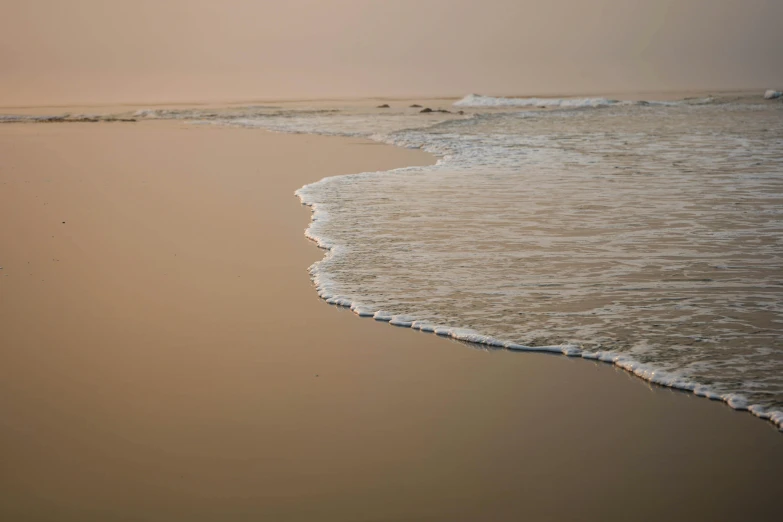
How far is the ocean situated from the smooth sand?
300 mm

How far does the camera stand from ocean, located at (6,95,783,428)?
4.15m

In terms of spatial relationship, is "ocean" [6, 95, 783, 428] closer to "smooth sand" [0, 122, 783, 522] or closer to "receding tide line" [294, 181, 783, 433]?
"receding tide line" [294, 181, 783, 433]

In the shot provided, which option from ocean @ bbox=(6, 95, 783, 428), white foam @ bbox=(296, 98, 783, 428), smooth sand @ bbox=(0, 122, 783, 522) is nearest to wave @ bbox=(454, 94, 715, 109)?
ocean @ bbox=(6, 95, 783, 428)

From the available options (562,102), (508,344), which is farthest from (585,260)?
(562,102)

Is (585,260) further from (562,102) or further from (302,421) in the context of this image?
(562,102)

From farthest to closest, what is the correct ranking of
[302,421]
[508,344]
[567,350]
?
[508,344] < [567,350] < [302,421]

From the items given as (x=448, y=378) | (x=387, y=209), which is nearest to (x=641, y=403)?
(x=448, y=378)

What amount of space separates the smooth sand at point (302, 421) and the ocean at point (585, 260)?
0.30 metres

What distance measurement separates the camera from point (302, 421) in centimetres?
326

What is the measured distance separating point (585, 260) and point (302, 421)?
3.42 meters

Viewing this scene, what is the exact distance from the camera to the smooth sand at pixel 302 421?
266 cm

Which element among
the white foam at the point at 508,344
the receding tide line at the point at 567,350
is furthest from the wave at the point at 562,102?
the receding tide line at the point at 567,350

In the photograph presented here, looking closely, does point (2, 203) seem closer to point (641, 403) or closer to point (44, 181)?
point (44, 181)

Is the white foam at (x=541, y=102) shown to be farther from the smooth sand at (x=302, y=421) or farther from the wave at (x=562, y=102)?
the smooth sand at (x=302, y=421)
